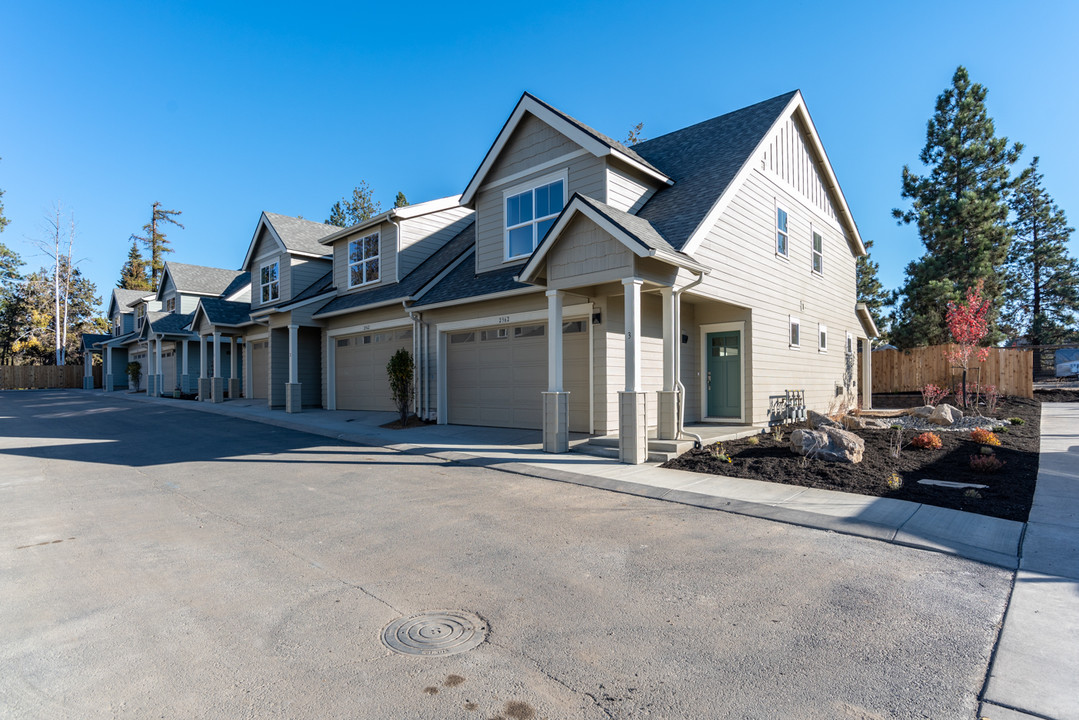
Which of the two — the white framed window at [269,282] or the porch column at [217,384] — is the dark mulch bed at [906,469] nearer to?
the white framed window at [269,282]

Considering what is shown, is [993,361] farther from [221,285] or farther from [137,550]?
[221,285]

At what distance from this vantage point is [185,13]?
16.1 metres

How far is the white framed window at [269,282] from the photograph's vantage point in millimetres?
22484

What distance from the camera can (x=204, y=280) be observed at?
32.7 meters

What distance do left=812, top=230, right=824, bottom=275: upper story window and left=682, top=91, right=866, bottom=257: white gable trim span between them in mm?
1667

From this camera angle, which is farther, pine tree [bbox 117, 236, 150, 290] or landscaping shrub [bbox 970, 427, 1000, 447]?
pine tree [bbox 117, 236, 150, 290]

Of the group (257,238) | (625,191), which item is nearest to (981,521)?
(625,191)

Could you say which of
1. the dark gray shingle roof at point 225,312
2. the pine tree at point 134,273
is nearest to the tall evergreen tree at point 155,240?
the pine tree at point 134,273

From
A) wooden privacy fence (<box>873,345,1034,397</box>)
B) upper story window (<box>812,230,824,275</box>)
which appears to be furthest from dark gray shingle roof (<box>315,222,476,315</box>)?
wooden privacy fence (<box>873,345,1034,397</box>)

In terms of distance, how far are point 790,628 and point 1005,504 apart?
4.76 m

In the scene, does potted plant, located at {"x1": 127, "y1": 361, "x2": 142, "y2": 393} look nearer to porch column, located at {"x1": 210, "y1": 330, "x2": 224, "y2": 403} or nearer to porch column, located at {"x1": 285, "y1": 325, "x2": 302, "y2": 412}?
porch column, located at {"x1": 210, "y1": 330, "x2": 224, "y2": 403}

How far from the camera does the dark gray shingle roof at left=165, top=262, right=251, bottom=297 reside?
30.9 meters

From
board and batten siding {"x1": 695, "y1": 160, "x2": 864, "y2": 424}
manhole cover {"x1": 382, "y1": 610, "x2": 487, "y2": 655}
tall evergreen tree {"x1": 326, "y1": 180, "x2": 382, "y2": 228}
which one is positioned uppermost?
tall evergreen tree {"x1": 326, "y1": 180, "x2": 382, "y2": 228}

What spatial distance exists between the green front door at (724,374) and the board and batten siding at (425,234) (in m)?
9.32
